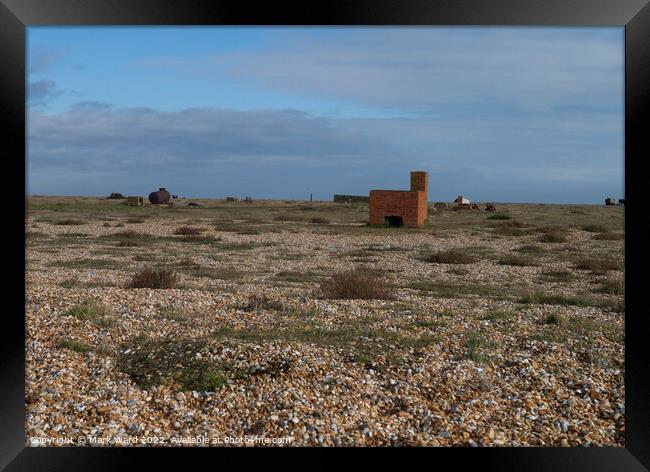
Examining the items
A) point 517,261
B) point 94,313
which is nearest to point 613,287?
point 517,261

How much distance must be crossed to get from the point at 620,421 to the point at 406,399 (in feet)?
7.39

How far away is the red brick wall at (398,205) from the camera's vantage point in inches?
1248

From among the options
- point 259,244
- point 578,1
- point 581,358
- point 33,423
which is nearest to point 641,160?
point 578,1

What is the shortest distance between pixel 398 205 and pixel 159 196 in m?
29.4

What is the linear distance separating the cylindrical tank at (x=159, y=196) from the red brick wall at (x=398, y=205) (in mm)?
28118

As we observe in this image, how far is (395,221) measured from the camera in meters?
32.4

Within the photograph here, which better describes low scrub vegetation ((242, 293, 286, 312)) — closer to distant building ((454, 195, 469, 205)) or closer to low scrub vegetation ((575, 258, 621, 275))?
low scrub vegetation ((575, 258, 621, 275))

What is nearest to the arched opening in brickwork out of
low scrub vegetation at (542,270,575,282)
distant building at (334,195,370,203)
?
low scrub vegetation at (542,270,575,282)

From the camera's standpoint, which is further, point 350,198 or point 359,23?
point 350,198

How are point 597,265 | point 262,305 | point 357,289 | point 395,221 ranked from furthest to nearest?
point 395,221 < point 597,265 < point 357,289 < point 262,305

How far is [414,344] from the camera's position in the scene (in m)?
8.43

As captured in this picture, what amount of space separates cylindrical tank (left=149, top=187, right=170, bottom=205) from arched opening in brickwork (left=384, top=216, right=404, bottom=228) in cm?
2865

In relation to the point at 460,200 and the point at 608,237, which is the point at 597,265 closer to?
the point at 608,237

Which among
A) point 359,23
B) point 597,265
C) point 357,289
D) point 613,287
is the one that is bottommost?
point 613,287
